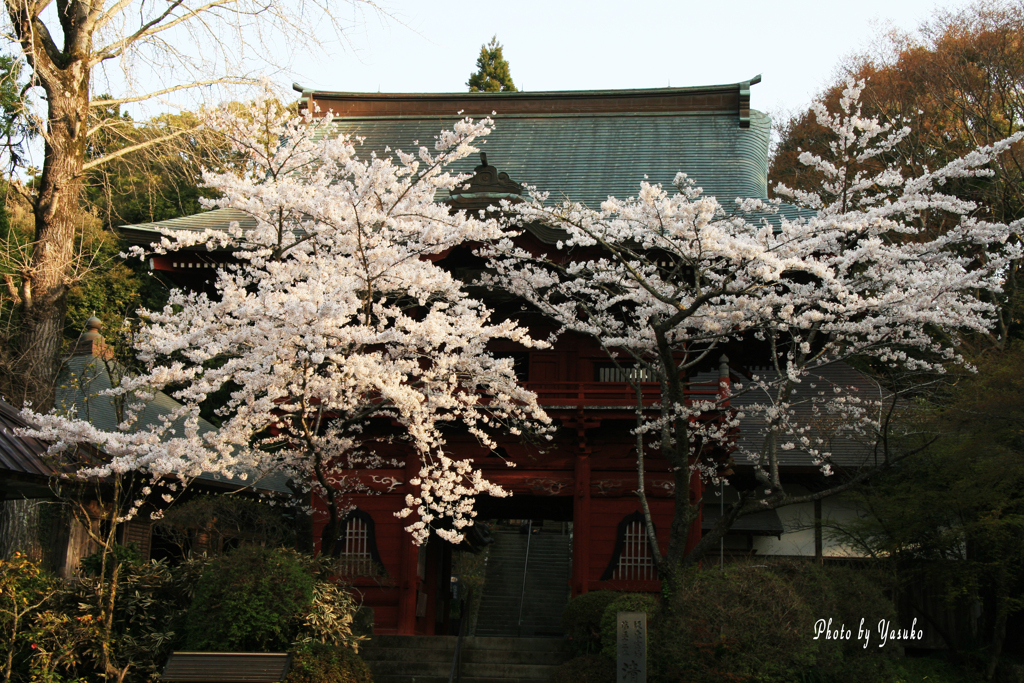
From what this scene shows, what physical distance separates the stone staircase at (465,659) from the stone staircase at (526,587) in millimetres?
8581

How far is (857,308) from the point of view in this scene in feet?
31.4

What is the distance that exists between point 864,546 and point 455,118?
1233 cm

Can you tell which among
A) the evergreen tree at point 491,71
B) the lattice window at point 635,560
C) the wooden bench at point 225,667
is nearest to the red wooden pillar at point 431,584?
the lattice window at point 635,560

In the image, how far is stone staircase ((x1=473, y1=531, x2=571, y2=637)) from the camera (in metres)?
20.0

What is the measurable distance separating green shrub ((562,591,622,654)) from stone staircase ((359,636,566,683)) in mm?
439

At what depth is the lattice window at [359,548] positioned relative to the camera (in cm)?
1238

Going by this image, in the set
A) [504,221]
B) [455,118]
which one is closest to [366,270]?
[504,221]

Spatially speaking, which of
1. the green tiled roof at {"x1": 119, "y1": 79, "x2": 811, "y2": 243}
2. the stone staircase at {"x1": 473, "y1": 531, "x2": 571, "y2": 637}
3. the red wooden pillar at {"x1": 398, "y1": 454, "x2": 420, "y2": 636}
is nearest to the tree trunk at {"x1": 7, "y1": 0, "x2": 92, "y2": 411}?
the green tiled roof at {"x1": 119, "y1": 79, "x2": 811, "y2": 243}

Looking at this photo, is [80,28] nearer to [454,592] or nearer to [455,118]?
[455,118]

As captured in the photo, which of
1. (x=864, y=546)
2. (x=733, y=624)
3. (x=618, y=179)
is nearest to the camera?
(x=733, y=624)

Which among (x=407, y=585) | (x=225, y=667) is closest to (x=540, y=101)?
(x=407, y=585)

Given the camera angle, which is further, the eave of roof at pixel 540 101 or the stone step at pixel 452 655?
the eave of roof at pixel 540 101

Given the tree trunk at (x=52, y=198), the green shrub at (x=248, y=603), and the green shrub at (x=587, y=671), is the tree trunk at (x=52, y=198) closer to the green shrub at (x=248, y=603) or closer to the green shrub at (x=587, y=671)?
the green shrub at (x=248, y=603)

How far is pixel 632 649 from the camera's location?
26.4 feet
